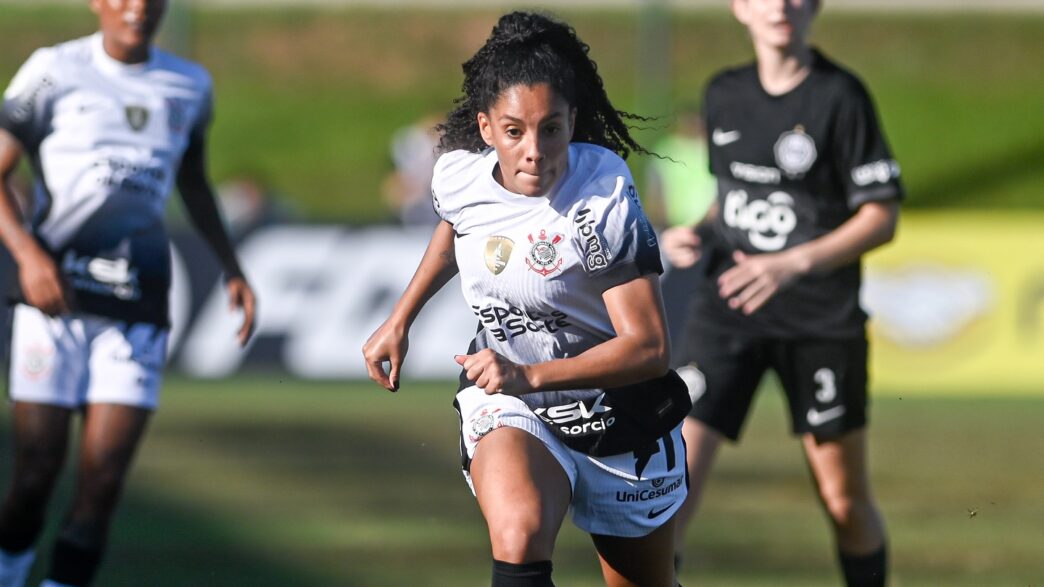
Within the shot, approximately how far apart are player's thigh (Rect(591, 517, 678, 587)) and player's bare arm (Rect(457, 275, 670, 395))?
564mm

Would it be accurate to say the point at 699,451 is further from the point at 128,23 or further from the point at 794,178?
the point at 128,23

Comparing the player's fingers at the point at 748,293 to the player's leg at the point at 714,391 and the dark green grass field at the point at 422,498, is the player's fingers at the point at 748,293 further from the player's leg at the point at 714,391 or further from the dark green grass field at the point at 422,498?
the dark green grass field at the point at 422,498

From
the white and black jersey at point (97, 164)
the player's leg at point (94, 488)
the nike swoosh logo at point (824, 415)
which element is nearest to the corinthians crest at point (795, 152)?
the nike swoosh logo at point (824, 415)

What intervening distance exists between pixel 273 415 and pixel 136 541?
458cm

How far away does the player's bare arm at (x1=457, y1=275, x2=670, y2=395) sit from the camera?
4.25 m

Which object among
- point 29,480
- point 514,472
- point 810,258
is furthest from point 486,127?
point 29,480

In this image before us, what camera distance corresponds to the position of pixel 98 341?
6141 millimetres

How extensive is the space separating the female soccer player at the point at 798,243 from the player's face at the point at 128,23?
2.06 metres

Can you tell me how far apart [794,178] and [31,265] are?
275cm

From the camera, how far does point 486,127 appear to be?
452 cm

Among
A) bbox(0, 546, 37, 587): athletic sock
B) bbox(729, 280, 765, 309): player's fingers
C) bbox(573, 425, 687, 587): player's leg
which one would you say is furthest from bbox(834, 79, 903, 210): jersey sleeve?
bbox(0, 546, 37, 587): athletic sock

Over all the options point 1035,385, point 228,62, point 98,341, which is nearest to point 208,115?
point 98,341

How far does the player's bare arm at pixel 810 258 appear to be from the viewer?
596 cm

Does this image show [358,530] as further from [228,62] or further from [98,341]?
[228,62]
